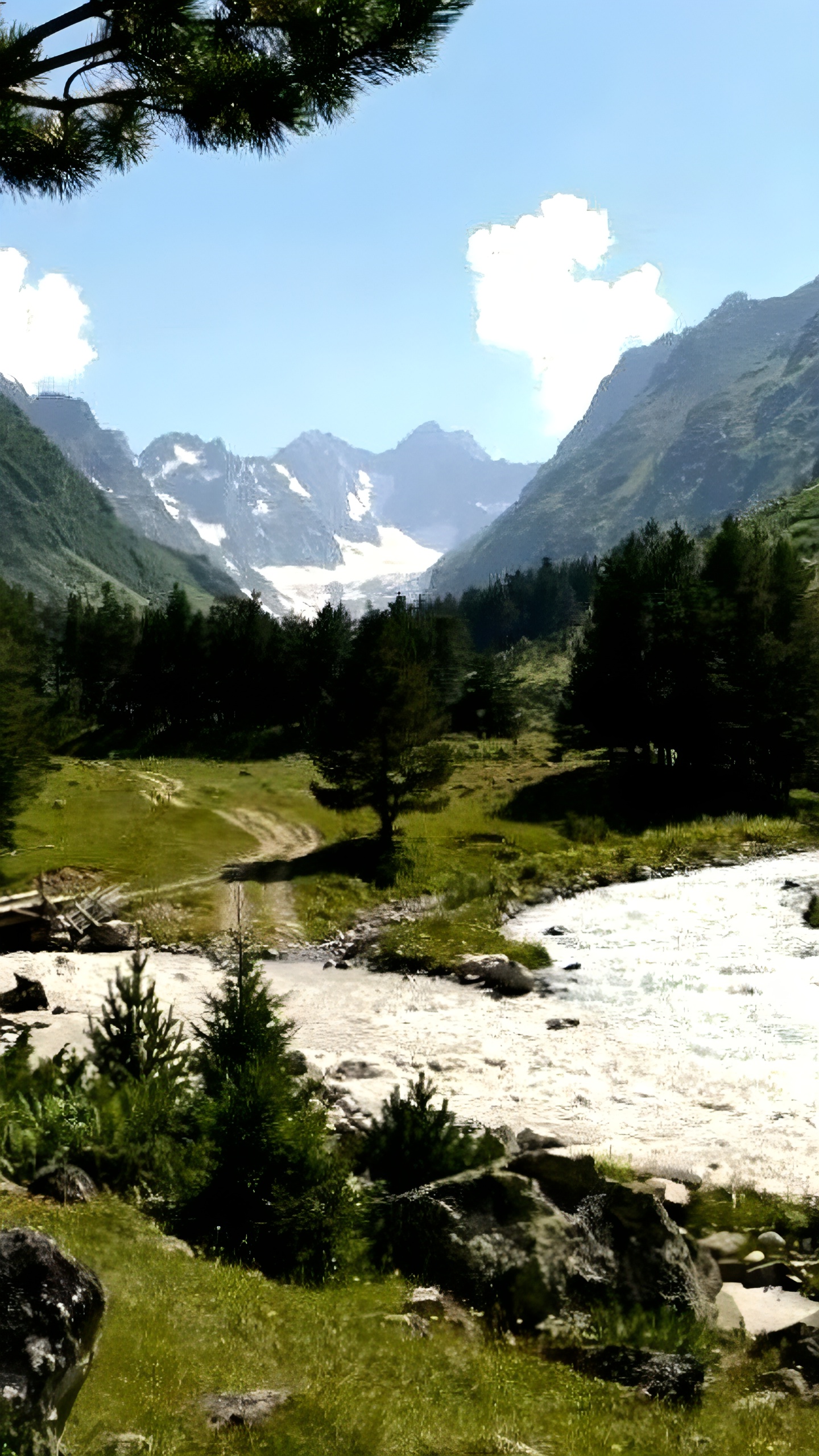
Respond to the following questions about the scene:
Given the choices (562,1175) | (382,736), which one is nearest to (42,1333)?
(562,1175)

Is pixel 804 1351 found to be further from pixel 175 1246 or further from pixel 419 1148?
pixel 175 1246

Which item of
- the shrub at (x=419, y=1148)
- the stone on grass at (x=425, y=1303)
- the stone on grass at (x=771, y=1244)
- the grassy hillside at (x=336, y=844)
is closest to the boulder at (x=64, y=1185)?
the shrub at (x=419, y=1148)

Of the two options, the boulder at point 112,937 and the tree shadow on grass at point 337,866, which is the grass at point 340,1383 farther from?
the tree shadow on grass at point 337,866

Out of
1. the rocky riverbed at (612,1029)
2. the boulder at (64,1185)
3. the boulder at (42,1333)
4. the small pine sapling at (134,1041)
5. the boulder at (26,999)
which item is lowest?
the rocky riverbed at (612,1029)

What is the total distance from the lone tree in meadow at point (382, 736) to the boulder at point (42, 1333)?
141 feet

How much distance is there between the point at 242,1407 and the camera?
7.96m

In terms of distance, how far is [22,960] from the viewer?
3659 cm

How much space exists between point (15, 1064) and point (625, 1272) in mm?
12098

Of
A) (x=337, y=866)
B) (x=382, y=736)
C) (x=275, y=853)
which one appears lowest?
(x=337, y=866)

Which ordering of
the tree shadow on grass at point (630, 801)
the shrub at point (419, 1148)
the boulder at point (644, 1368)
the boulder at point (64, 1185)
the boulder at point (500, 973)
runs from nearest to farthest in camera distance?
the boulder at point (644, 1368), the boulder at point (64, 1185), the shrub at point (419, 1148), the boulder at point (500, 973), the tree shadow on grass at point (630, 801)

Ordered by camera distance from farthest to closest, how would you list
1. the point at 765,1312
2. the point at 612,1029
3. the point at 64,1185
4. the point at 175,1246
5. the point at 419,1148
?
1. the point at 612,1029
2. the point at 419,1148
3. the point at 64,1185
4. the point at 765,1312
5. the point at 175,1246

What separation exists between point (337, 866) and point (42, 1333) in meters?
42.9

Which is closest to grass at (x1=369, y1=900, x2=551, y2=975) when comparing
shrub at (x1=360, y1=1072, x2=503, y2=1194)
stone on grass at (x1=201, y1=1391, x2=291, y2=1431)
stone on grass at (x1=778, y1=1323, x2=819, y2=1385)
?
shrub at (x1=360, y1=1072, x2=503, y2=1194)

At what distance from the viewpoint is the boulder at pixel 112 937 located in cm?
3950
